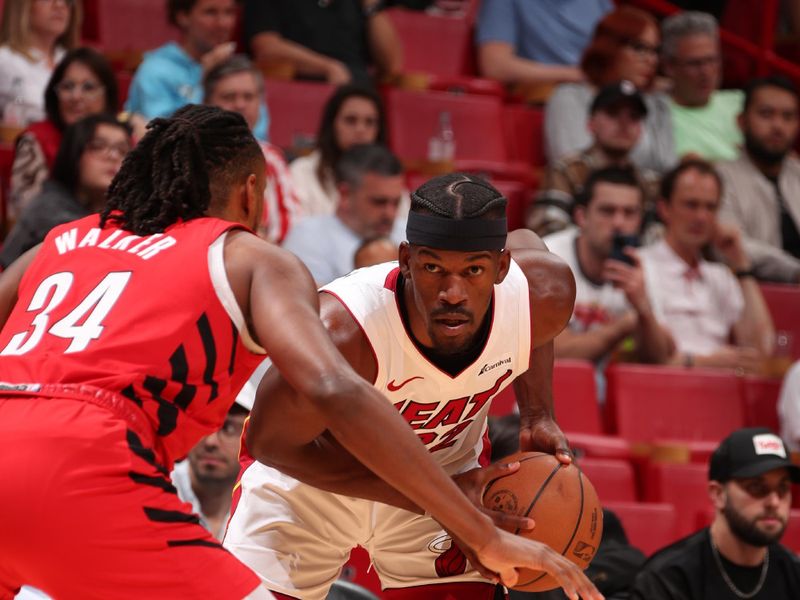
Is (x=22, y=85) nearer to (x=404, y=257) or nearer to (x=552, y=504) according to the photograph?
(x=404, y=257)

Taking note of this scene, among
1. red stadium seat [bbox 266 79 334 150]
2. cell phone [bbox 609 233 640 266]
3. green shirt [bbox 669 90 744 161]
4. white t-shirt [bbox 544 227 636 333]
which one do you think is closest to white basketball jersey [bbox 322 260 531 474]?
white t-shirt [bbox 544 227 636 333]

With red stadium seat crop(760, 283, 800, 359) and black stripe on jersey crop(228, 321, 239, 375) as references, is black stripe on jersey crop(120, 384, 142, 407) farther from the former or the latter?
red stadium seat crop(760, 283, 800, 359)

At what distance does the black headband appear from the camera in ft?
10.1

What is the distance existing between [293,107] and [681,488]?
3.04 meters

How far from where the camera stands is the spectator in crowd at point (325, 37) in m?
7.55

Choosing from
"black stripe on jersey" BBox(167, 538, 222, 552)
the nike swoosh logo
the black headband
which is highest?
the black headband

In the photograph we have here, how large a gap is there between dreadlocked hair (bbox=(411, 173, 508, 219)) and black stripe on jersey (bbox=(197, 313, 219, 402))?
70 centimetres

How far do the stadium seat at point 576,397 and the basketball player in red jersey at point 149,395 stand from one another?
3261mm

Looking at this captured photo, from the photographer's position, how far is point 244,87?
6371 mm

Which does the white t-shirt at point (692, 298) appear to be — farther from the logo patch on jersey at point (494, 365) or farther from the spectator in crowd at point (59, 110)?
the logo patch on jersey at point (494, 365)

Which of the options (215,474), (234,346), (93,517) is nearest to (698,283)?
(215,474)

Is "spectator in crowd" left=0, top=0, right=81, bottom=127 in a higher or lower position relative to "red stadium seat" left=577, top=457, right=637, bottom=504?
higher

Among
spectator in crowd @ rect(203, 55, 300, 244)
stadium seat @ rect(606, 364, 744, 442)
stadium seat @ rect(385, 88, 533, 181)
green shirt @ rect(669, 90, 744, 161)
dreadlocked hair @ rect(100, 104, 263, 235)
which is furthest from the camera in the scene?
green shirt @ rect(669, 90, 744, 161)

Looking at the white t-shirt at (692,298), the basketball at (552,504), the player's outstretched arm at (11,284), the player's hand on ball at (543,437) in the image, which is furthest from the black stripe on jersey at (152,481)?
the white t-shirt at (692,298)
